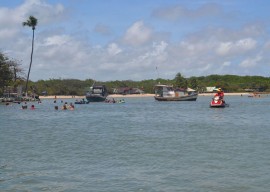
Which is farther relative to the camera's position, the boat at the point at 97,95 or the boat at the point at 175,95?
the boat at the point at 175,95

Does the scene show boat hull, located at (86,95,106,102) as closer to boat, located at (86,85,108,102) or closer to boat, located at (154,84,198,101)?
boat, located at (86,85,108,102)

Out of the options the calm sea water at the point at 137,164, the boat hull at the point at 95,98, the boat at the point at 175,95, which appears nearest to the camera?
the calm sea water at the point at 137,164

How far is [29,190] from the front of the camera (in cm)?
1823

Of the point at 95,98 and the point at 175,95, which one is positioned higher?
the point at 175,95

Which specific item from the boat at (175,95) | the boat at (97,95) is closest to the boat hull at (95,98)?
the boat at (97,95)

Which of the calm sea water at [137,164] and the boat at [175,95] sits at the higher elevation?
the boat at [175,95]

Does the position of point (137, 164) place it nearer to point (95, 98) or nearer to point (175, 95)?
point (95, 98)

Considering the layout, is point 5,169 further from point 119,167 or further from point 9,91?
point 9,91

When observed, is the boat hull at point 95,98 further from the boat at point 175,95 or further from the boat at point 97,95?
the boat at point 175,95

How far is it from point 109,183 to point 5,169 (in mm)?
6108

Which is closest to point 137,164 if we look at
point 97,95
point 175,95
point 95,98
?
point 97,95

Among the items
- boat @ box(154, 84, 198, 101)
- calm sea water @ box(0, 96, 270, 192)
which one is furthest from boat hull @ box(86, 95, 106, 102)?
calm sea water @ box(0, 96, 270, 192)

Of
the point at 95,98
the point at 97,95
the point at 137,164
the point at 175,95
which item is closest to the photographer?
the point at 137,164

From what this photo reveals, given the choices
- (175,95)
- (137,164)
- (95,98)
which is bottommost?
(137,164)
